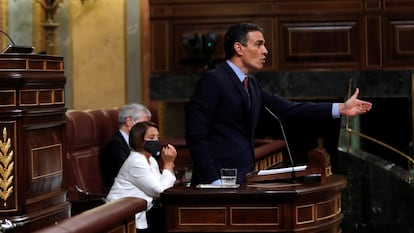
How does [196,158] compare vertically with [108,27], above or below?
below

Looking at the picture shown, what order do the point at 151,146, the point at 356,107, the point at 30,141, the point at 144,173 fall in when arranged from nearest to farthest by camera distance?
1. the point at 30,141
2. the point at 356,107
3. the point at 144,173
4. the point at 151,146

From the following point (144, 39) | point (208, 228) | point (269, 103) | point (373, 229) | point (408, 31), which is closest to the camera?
point (208, 228)

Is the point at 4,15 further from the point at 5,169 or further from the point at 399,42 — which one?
the point at 5,169

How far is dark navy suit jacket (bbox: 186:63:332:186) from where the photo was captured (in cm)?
371

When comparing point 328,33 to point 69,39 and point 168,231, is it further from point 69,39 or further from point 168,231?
point 168,231

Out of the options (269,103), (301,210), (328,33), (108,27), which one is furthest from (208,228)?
(108,27)

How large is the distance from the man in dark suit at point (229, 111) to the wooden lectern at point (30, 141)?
676mm

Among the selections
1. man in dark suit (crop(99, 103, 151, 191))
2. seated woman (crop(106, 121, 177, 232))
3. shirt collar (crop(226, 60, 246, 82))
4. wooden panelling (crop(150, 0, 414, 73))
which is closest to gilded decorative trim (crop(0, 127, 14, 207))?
seated woman (crop(106, 121, 177, 232))

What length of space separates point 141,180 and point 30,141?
36.1 inches

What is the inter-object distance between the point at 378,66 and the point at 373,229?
2777 mm

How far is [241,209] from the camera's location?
3.56 meters

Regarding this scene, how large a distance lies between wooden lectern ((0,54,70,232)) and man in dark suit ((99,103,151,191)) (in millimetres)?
1532

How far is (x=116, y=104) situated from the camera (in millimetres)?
9312

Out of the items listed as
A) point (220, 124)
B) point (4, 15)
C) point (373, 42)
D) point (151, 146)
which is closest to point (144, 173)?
point (151, 146)
